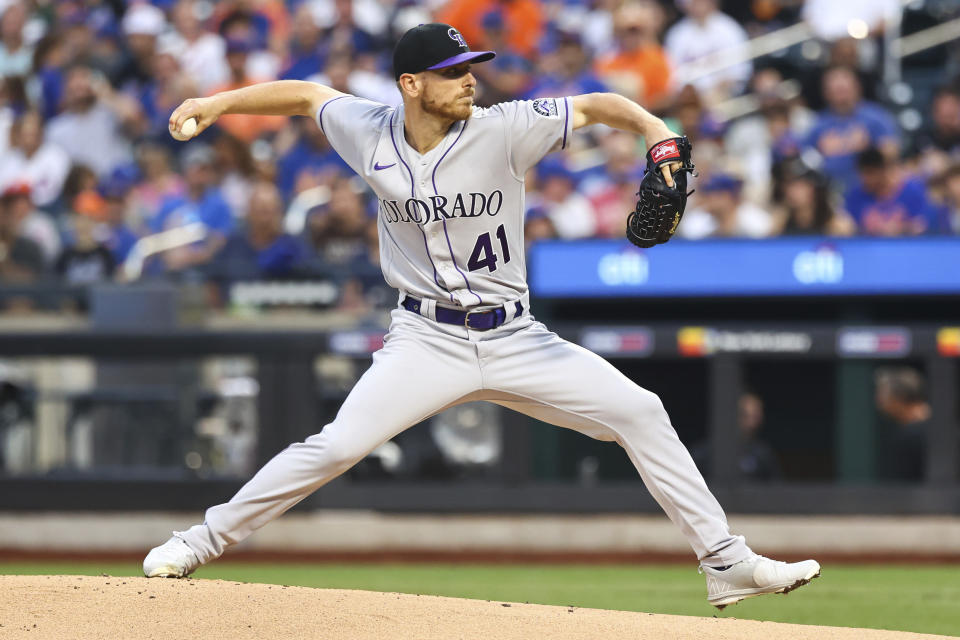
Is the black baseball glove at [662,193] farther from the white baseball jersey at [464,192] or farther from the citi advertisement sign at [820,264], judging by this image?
the citi advertisement sign at [820,264]

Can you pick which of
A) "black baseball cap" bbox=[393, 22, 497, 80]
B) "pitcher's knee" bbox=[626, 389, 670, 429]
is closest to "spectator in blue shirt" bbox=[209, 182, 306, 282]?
"black baseball cap" bbox=[393, 22, 497, 80]

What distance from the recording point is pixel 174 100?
11953mm

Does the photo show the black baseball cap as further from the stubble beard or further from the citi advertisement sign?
the citi advertisement sign

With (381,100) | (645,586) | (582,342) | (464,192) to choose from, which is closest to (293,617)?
(464,192)

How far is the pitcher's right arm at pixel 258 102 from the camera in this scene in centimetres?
453

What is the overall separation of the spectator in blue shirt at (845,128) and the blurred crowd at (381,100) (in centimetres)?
1

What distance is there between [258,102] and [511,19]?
7.37 m

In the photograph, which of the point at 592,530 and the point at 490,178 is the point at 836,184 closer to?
the point at 592,530

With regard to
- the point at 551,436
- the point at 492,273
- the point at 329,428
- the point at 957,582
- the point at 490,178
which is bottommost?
the point at 957,582

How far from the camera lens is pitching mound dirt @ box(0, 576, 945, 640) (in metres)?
4.07

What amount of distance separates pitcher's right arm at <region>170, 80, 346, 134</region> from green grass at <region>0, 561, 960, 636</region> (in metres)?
2.69

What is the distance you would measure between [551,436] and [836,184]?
240 centimetres

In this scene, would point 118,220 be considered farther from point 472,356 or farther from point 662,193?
point 662,193

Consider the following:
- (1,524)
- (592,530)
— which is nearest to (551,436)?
(592,530)
